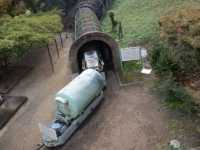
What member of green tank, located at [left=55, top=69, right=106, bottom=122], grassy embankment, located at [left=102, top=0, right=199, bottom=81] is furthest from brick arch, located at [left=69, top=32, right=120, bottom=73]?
green tank, located at [left=55, top=69, right=106, bottom=122]

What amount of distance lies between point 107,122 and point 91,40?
610 centimetres

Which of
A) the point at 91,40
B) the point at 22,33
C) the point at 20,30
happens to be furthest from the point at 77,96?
the point at 20,30

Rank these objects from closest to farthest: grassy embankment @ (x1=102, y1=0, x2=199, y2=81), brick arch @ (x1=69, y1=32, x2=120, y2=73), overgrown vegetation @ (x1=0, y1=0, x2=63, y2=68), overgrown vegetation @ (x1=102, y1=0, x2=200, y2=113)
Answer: overgrown vegetation @ (x1=102, y1=0, x2=200, y2=113)
overgrown vegetation @ (x1=0, y1=0, x2=63, y2=68)
brick arch @ (x1=69, y1=32, x2=120, y2=73)
grassy embankment @ (x1=102, y1=0, x2=199, y2=81)

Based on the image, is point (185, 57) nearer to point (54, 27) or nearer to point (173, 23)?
point (173, 23)

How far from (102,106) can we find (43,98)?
4.21m

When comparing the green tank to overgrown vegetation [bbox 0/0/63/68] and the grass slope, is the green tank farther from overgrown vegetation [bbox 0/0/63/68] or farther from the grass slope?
the grass slope

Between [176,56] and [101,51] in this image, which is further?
[101,51]

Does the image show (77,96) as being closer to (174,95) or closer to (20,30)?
(174,95)

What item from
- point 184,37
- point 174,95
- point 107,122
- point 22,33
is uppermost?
point 22,33

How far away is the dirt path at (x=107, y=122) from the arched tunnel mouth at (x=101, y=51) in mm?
1339

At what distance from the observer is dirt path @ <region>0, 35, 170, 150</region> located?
15117mm

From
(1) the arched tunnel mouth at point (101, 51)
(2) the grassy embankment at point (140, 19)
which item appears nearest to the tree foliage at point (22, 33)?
(1) the arched tunnel mouth at point (101, 51)

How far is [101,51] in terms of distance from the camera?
73.9 feet

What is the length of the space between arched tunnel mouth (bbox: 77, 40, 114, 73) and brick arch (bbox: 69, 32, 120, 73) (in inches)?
27.1
